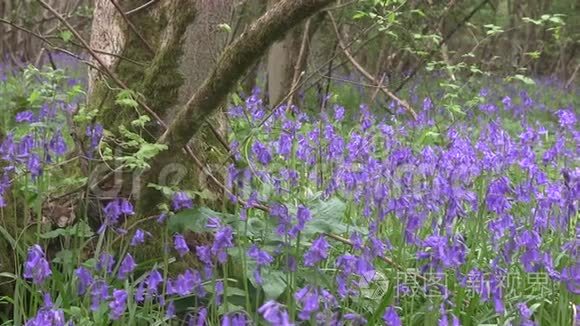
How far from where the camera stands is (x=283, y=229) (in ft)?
7.69

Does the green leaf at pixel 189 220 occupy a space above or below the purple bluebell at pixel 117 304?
above

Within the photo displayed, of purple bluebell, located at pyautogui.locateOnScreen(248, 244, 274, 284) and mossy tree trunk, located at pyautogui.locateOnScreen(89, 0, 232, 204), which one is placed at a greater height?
mossy tree trunk, located at pyautogui.locateOnScreen(89, 0, 232, 204)

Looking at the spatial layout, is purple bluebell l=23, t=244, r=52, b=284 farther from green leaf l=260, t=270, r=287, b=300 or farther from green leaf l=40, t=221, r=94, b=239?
green leaf l=260, t=270, r=287, b=300

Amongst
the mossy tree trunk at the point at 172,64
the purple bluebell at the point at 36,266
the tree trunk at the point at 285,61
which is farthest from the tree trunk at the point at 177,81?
the tree trunk at the point at 285,61

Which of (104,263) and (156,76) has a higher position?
(156,76)

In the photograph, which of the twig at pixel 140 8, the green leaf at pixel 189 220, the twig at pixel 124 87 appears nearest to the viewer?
the green leaf at pixel 189 220

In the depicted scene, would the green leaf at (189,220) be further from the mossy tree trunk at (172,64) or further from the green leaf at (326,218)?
the green leaf at (326,218)

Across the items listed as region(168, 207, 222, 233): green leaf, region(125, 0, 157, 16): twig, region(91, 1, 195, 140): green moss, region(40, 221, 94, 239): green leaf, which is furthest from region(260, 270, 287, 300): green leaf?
region(125, 0, 157, 16): twig

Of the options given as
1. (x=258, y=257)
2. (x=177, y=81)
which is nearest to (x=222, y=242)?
(x=258, y=257)

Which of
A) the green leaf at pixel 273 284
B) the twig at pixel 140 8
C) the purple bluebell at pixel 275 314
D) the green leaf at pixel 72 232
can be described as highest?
the twig at pixel 140 8

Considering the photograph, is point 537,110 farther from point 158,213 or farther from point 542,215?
point 158,213

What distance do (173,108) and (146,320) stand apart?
32.4 inches

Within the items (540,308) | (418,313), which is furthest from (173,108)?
(540,308)

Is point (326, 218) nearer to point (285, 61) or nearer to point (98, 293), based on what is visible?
point (98, 293)
